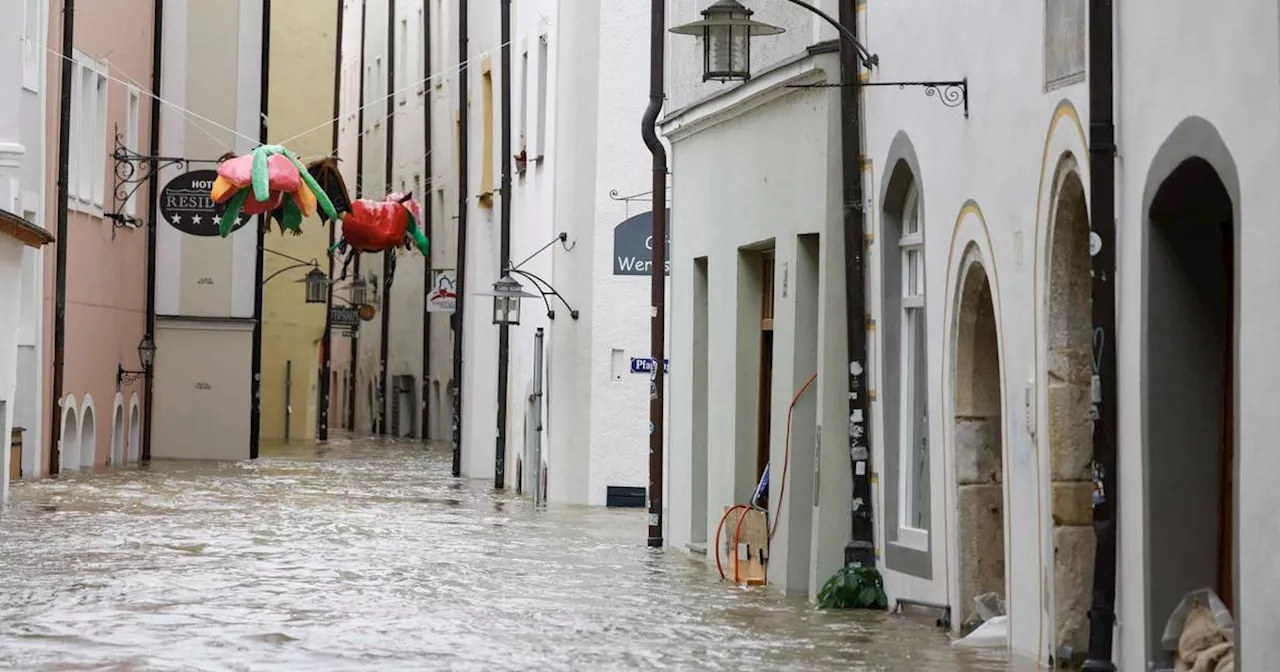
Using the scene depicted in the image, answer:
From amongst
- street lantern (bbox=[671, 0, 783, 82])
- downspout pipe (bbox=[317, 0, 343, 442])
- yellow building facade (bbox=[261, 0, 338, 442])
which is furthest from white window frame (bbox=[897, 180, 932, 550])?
yellow building facade (bbox=[261, 0, 338, 442])

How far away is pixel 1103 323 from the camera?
11406mm

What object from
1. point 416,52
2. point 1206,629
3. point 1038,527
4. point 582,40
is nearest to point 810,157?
point 1038,527

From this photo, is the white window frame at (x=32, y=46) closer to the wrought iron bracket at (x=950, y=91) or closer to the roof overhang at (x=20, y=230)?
the roof overhang at (x=20, y=230)

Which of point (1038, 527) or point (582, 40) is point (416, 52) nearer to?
point (582, 40)

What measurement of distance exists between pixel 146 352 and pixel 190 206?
4381mm

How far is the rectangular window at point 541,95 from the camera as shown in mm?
34656

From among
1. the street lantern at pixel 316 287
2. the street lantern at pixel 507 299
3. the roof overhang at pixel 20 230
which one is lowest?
the street lantern at pixel 507 299

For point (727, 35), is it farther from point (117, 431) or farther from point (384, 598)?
point (117, 431)

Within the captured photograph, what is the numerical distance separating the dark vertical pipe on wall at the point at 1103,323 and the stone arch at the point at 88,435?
30.3 metres

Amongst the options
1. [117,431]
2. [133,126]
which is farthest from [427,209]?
[117,431]

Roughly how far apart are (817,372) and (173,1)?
31281 mm

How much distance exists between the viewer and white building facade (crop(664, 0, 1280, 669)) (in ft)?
32.2

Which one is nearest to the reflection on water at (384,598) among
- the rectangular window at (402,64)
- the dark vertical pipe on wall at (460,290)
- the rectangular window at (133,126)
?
the dark vertical pipe on wall at (460,290)

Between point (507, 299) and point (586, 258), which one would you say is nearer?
point (586, 258)
